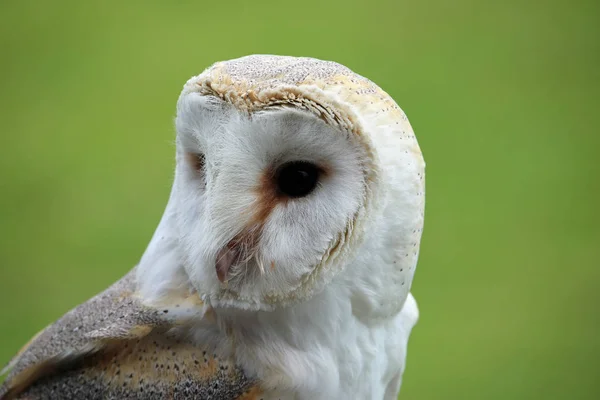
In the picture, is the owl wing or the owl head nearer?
the owl head

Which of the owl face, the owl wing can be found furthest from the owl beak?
the owl wing

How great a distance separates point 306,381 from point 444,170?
1.94m

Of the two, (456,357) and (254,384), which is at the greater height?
(254,384)

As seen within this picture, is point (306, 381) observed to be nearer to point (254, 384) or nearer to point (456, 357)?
point (254, 384)

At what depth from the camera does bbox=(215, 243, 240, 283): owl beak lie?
0.84 metres

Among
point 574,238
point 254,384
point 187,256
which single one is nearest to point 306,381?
point 254,384

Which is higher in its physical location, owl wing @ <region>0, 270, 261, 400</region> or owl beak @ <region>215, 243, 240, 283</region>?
owl beak @ <region>215, 243, 240, 283</region>

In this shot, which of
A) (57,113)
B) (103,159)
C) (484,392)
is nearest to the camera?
(484,392)

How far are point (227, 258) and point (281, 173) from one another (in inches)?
4.5

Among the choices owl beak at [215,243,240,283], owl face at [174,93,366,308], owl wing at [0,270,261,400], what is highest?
owl face at [174,93,366,308]

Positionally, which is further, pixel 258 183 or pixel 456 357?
pixel 456 357

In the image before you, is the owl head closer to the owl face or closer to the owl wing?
the owl face

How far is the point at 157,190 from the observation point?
2.71 m

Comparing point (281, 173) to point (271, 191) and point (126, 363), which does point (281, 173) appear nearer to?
point (271, 191)
